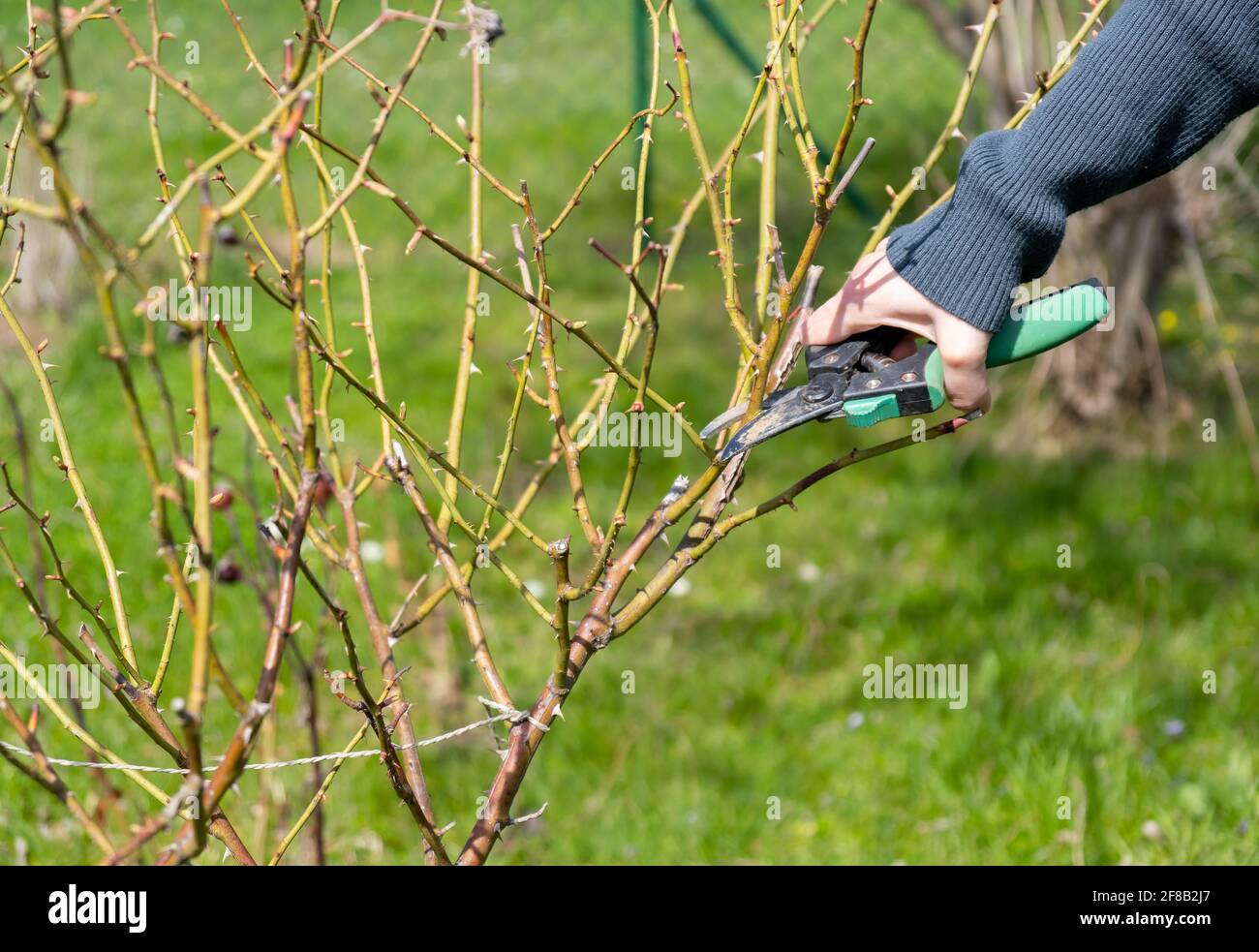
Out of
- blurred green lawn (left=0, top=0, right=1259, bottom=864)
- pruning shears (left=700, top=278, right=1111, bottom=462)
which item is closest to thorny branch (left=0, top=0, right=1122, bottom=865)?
pruning shears (left=700, top=278, right=1111, bottom=462)

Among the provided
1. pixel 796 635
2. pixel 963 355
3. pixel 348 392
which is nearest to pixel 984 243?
pixel 963 355

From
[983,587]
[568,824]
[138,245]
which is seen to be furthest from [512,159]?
[138,245]

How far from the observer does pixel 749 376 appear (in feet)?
5.05

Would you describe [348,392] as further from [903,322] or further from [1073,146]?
[1073,146]

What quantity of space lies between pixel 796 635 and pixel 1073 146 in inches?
83.9

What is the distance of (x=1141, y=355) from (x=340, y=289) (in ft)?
9.81

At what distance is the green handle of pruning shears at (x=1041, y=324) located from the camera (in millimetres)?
1539

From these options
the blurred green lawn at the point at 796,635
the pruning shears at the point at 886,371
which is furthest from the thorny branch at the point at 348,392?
the blurred green lawn at the point at 796,635

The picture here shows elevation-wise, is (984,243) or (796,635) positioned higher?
(984,243)

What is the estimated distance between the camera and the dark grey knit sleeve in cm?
147

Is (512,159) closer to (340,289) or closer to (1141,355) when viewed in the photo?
(340,289)

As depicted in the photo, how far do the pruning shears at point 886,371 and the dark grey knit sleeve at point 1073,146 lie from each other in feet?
0.23

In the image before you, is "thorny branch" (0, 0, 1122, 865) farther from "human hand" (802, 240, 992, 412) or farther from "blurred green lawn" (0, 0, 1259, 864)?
"blurred green lawn" (0, 0, 1259, 864)

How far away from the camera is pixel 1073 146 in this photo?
1.49m
